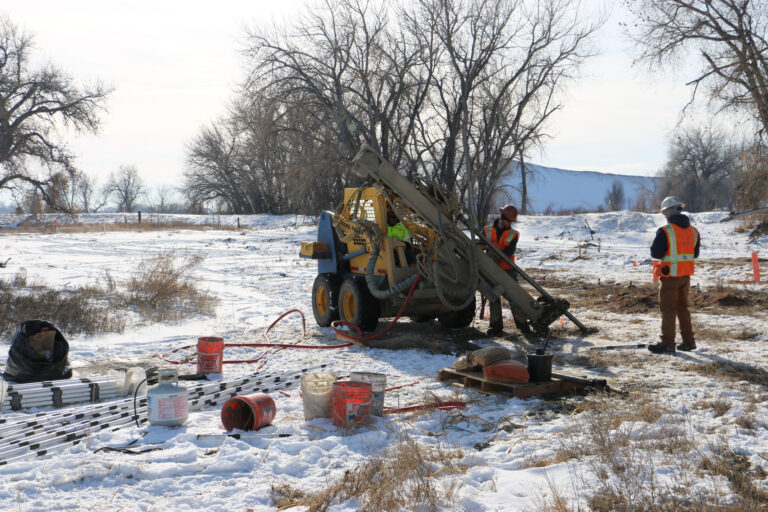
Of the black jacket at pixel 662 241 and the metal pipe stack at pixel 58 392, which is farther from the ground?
the black jacket at pixel 662 241

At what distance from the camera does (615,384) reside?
628 cm

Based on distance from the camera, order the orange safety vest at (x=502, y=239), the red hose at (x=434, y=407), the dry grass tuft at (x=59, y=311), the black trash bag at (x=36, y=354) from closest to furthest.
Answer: the red hose at (x=434, y=407)
the black trash bag at (x=36, y=354)
the dry grass tuft at (x=59, y=311)
the orange safety vest at (x=502, y=239)

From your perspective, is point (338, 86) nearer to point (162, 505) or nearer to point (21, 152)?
point (21, 152)

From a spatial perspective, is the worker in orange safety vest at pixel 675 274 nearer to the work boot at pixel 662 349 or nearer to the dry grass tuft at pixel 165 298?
the work boot at pixel 662 349

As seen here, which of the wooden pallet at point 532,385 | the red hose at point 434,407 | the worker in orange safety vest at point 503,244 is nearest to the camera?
the red hose at point 434,407

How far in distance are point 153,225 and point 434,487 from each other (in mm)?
39565

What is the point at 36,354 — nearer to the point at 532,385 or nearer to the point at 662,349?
the point at 532,385

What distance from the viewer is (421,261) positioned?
8.89 meters

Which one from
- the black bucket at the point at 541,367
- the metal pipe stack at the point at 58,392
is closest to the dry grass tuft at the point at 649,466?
the black bucket at the point at 541,367

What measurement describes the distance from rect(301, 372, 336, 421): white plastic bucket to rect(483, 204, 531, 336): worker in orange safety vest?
4.34 meters

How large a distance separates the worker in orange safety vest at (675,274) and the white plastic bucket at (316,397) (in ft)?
15.0

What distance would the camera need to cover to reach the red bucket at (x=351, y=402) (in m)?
5.04

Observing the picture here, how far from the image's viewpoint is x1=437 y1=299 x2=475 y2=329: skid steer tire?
9453 mm

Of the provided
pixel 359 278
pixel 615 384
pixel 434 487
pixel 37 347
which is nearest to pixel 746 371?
pixel 615 384
